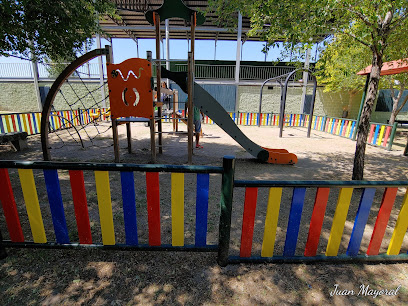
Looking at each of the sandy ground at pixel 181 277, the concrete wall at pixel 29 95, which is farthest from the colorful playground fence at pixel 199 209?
the concrete wall at pixel 29 95

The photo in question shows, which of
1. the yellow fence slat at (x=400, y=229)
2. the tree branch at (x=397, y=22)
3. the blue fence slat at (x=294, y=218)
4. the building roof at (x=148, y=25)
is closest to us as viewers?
the blue fence slat at (x=294, y=218)

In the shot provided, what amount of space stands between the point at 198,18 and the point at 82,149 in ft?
17.4

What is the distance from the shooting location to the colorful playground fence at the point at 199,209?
1.87 m

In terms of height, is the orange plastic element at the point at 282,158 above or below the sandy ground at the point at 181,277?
above

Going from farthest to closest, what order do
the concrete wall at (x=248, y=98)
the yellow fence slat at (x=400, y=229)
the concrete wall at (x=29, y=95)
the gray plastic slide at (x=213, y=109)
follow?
the concrete wall at (x=29, y=95) < the concrete wall at (x=248, y=98) < the gray plastic slide at (x=213, y=109) < the yellow fence slat at (x=400, y=229)

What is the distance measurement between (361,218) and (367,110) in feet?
9.31

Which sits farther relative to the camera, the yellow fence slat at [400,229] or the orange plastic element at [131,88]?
the orange plastic element at [131,88]

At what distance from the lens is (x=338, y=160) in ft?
21.0

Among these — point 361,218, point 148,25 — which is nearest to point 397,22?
point 361,218

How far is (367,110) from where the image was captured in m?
3.98

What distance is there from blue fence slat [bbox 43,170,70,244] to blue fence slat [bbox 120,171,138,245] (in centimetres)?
58

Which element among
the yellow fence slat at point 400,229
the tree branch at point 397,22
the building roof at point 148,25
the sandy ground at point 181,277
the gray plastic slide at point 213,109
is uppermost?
the building roof at point 148,25

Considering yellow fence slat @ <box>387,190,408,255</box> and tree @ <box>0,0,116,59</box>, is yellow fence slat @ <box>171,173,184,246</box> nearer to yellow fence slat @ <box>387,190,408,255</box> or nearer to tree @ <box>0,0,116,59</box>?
yellow fence slat @ <box>387,190,408,255</box>

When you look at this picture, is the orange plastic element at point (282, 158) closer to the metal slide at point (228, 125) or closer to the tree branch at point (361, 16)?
the metal slide at point (228, 125)
